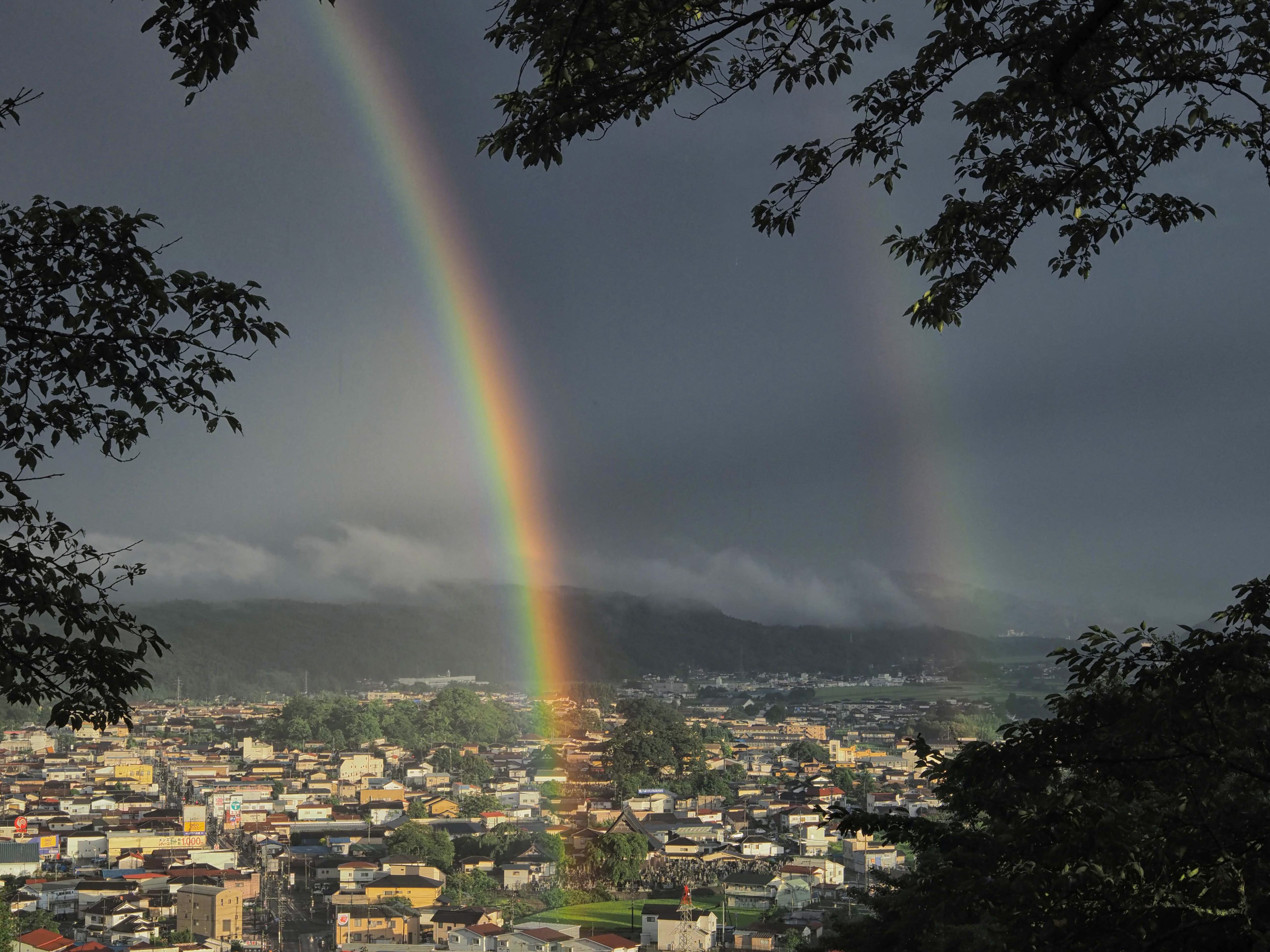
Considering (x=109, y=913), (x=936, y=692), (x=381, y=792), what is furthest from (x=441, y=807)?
(x=936, y=692)

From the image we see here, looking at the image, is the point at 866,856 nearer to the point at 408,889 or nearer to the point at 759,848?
the point at 759,848

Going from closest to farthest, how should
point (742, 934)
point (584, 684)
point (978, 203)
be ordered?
1. point (978, 203)
2. point (742, 934)
3. point (584, 684)

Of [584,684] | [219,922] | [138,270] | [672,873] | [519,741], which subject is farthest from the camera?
[584,684]

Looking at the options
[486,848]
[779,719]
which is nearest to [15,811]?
[486,848]

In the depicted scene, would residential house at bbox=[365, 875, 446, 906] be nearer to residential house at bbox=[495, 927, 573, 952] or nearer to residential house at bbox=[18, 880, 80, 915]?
residential house at bbox=[495, 927, 573, 952]

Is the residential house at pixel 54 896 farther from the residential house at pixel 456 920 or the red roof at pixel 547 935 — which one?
the red roof at pixel 547 935

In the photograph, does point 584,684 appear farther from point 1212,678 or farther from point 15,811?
point 1212,678

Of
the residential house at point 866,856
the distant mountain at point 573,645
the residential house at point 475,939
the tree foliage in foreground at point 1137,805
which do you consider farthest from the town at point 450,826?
the distant mountain at point 573,645
